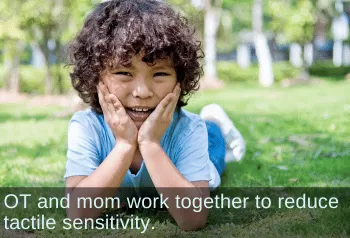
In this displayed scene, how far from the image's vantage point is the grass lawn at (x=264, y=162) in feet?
8.43

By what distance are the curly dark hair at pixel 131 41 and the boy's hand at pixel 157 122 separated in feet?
0.62

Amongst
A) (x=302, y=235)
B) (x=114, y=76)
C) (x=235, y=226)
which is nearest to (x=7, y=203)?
(x=114, y=76)

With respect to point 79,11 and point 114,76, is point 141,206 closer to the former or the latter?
point 114,76

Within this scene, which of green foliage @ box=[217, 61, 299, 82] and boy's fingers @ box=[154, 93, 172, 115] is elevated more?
boy's fingers @ box=[154, 93, 172, 115]

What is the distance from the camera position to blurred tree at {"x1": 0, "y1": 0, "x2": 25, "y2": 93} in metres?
12.3

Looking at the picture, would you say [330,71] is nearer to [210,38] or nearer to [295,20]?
[295,20]

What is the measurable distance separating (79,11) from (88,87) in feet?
24.9

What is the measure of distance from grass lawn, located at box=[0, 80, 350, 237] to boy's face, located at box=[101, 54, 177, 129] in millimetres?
519

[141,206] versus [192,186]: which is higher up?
[192,186]

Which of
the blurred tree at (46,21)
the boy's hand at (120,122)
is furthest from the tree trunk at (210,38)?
the boy's hand at (120,122)

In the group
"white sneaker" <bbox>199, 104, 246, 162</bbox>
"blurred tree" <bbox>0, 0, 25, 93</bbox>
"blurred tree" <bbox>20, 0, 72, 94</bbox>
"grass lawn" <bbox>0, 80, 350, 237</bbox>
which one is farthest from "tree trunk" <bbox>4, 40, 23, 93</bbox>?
"white sneaker" <bbox>199, 104, 246, 162</bbox>

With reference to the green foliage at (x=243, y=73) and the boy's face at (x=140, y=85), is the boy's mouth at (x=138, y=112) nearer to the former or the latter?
the boy's face at (x=140, y=85)

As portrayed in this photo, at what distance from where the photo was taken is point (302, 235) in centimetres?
244

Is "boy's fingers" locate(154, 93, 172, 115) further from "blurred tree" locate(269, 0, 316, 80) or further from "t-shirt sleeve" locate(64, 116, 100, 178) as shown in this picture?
"blurred tree" locate(269, 0, 316, 80)
